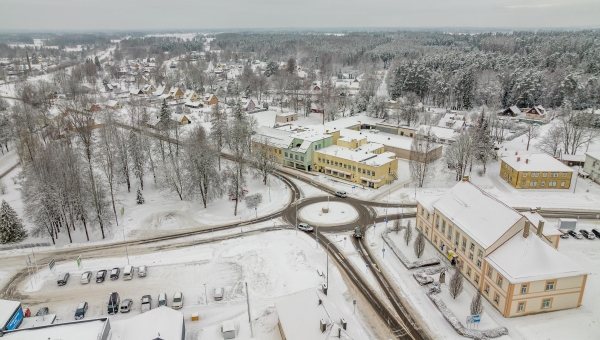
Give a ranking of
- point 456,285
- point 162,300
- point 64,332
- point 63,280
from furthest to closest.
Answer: point 63,280 < point 162,300 < point 456,285 < point 64,332

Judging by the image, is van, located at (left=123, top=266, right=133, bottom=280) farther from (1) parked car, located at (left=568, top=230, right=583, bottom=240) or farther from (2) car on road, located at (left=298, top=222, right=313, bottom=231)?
(1) parked car, located at (left=568, top=230, right=583, bottom=240)

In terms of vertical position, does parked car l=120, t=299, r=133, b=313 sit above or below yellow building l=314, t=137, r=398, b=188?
below

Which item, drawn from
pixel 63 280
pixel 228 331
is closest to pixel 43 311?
pixel 63 280

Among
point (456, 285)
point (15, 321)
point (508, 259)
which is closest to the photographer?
point (15, 321)

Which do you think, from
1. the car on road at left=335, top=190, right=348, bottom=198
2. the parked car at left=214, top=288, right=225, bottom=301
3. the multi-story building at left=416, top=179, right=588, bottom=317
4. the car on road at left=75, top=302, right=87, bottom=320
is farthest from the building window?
the car on road at left=75, top=302, right=87, bottom=320

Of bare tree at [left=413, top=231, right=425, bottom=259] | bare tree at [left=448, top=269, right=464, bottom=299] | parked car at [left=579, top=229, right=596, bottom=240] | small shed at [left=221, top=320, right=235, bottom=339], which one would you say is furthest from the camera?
parked car at [left=579, top=229, right=596, bottom=240]

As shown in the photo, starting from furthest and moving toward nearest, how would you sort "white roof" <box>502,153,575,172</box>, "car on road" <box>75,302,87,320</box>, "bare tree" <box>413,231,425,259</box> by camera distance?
"white roof" <box>502,153,575,172</box> < "bare tree" <box>413,231,425,259</box> < "car on road" <box>75,302,87,320</box>

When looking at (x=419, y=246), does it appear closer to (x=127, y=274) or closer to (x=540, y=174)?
(x=127, y=274)

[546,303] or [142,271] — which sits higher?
[546,303]
